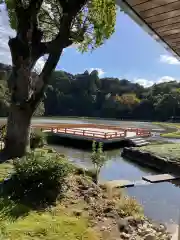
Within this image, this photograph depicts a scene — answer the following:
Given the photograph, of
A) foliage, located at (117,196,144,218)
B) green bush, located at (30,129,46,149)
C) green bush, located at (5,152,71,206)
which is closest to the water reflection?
foliage, located at (117,196,144,218)

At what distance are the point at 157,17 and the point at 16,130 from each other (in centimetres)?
703

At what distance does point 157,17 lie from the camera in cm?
157

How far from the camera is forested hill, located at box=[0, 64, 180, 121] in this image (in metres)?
50.9

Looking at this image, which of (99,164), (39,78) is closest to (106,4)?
(39,78)

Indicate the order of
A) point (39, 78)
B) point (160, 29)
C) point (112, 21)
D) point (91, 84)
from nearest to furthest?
1. point (160, 29)
2. point (39, 78)
3. point (112, 21)
4. point (91, 84)

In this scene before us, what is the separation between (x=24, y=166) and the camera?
5.13 meters

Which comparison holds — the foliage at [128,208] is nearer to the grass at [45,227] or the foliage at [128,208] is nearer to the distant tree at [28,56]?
the grass at [45,227]

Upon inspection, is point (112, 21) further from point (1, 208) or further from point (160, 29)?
point (160, 29)

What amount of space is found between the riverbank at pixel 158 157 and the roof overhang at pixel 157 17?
1051 cm

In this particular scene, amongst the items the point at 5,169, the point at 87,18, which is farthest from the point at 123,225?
the point at 87,18

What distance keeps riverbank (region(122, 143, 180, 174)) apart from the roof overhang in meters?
10.5

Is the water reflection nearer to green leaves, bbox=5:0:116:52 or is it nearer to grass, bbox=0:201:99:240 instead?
grass, bbox=0:201:99:240

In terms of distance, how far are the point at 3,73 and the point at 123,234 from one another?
32245mm

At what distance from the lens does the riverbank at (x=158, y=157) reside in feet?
40.2
